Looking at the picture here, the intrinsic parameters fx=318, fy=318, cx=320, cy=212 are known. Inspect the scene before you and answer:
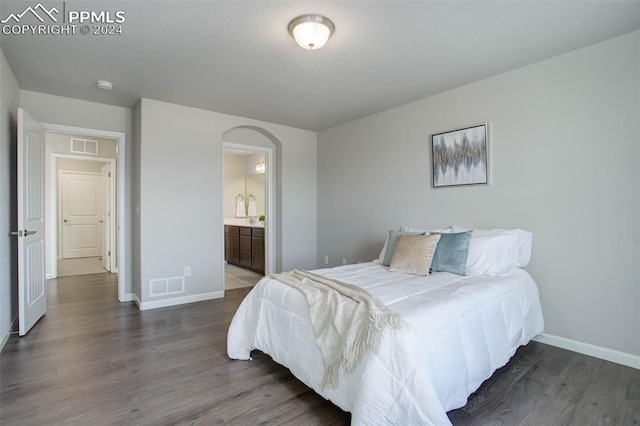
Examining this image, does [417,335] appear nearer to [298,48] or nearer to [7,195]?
[298,48]

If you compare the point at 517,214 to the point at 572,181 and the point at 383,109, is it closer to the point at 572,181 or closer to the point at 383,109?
the point at 572,181

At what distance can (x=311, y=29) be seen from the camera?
7.02ft

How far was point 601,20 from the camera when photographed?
2176 mm

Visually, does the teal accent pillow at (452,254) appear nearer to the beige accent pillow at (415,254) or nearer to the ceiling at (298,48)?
the beige accent pillow at (415,254)

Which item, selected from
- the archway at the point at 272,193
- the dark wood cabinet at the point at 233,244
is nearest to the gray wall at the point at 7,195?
the archway at the point at 272,193

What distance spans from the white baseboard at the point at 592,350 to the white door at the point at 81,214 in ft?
29.7

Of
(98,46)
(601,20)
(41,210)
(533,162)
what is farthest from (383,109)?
(41,210)

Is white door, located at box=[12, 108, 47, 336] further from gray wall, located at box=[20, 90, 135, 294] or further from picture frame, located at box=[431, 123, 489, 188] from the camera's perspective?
picture frame, located at box=[431, 123, 489, 188]

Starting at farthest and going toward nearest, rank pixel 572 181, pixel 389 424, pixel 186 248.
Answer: pixel 186 248 < pixel 572 181 < pixel 389 424

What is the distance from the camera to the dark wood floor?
177 centimetres

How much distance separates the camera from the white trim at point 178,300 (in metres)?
3.75

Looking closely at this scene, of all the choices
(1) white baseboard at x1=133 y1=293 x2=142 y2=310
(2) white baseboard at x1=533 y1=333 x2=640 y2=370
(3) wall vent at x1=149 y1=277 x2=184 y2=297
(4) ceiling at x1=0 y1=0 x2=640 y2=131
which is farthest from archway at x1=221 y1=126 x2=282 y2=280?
(2) white baseboard at x1=533 y1=333 x2=640 y2=370

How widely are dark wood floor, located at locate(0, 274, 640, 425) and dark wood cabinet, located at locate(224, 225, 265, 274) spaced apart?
2652mm

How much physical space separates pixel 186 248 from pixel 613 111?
4.42m
